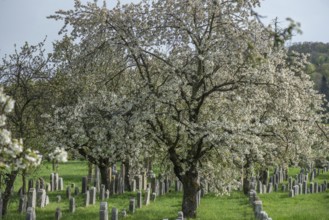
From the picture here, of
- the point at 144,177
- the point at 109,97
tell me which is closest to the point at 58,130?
Result: the point at 109,97

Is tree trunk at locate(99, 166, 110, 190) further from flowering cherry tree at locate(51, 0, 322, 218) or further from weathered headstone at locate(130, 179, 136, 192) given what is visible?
flowering cherry tree at locate(51, 0, 322, 218)

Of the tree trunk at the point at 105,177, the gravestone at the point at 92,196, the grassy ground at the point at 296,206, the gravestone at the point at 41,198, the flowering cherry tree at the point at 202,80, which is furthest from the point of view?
the tree trunk at the point at 105,177

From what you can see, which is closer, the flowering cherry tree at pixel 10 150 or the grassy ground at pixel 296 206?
the flowering cherry tree at pixel 10 150

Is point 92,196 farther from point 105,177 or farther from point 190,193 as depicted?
point 105,177

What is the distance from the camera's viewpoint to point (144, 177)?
2795 cm

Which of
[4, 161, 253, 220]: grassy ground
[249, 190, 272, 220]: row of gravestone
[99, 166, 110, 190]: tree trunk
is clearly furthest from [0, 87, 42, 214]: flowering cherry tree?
[99, 166, 110, 190]: tree trunk

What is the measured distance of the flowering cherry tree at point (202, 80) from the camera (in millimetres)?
15039

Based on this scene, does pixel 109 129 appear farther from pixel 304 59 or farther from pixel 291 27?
pixel 291 27

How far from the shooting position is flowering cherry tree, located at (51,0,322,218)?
49.3 ft

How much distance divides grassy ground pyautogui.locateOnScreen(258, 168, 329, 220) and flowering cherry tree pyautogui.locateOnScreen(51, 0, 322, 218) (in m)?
2.53

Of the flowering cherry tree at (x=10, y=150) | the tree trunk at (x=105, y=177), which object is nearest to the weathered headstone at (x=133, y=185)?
the tree trunk at (x=105, y=177)

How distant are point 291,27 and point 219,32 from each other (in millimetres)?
11817

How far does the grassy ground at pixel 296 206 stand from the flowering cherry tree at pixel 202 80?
2.53 m

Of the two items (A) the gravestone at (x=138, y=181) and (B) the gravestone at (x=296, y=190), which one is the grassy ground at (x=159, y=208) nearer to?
(A) the gravestone at (x=138, y=181)
